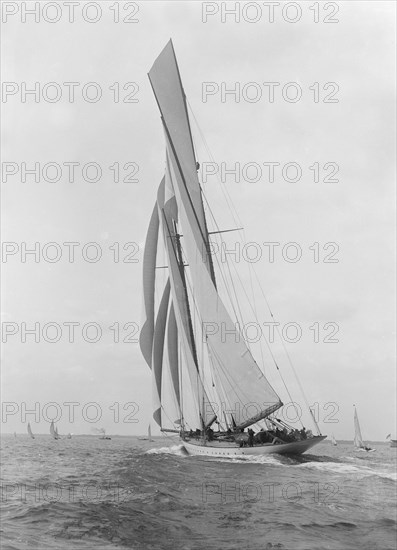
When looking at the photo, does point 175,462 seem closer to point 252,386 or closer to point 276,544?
point 252,386

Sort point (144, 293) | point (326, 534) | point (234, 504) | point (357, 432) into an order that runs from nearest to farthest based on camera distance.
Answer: point (326, 534), point (234, 504), point (144, 293), point (357, 432)

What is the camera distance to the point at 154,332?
132 ft

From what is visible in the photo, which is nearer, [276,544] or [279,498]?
[276,544]

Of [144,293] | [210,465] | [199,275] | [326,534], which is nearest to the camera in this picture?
[326,534]

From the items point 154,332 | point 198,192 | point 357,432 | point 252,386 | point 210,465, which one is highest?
point 198,192

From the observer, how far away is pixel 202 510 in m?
16.3

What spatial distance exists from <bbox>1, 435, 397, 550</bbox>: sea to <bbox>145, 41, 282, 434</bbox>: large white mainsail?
7896 millimetres

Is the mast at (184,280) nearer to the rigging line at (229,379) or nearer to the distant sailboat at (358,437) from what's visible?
the rigging line at (229,379)

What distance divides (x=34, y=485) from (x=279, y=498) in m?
9.66

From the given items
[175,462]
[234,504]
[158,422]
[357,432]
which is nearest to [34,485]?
[234,504]

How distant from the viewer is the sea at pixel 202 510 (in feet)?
41.6

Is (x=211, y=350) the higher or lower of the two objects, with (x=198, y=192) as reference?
lower

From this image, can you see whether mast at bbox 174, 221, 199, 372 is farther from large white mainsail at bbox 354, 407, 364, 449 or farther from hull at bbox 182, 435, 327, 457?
large white mainsail at bbox 354, 407, 364, 449

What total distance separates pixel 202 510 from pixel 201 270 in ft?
67.2
